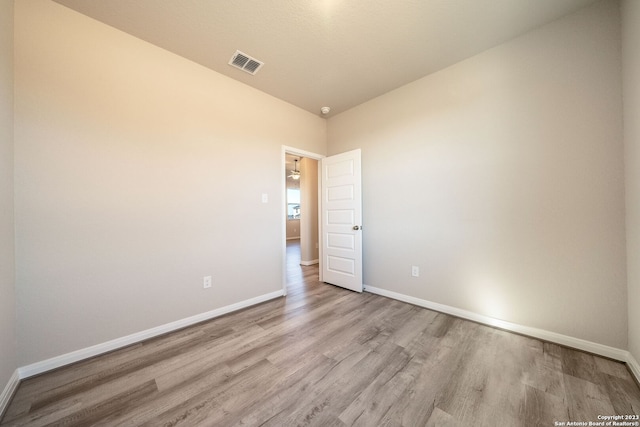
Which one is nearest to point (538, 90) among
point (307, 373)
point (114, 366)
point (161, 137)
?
point (307, 373)

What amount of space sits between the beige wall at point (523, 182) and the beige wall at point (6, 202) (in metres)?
3.44

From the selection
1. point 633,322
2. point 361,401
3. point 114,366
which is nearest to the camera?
point 361,401

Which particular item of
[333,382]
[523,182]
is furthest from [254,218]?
[523,182]

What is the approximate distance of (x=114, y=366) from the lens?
1.69 meters

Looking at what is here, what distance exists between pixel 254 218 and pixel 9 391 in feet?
7.06

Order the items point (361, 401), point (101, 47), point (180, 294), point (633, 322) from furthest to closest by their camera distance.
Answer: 1. point (180, 294)
2. point (101, 47)
3. point (633, 322)
4. point (361, 401)

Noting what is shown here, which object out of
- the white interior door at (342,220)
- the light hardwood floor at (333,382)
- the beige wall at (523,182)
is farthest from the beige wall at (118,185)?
the beige wall at (523,182)

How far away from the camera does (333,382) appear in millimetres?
1493

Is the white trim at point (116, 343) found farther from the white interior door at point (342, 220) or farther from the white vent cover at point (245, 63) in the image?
the white vent cover at point (245, 63)

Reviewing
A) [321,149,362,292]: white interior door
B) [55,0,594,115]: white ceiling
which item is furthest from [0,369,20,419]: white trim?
[321,149,362,292]: white interior door

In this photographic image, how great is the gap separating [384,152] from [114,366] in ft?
11.6

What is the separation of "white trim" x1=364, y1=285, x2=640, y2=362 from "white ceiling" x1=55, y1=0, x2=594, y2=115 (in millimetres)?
2765

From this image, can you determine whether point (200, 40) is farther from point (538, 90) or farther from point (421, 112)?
point (538, 90)

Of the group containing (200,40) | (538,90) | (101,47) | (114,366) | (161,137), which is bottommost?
(114,366)
